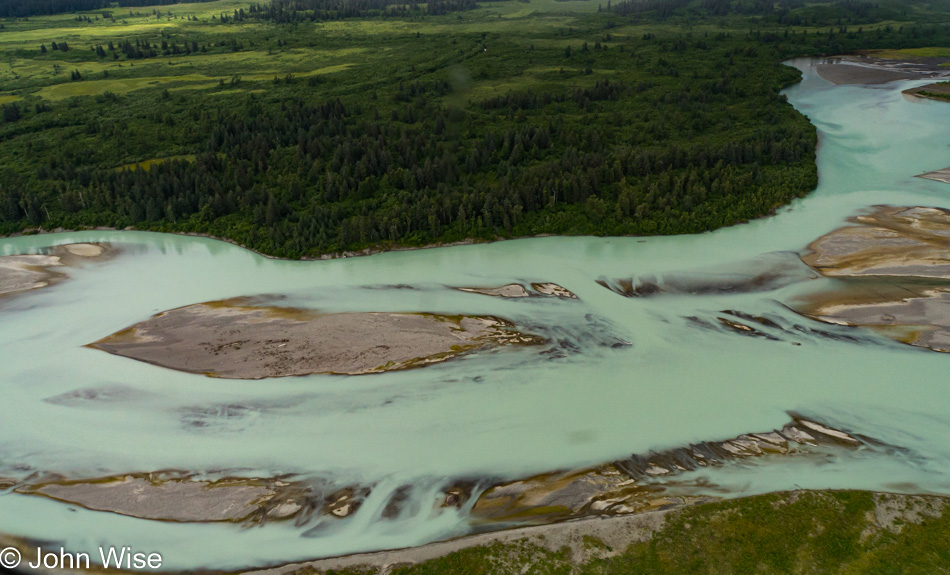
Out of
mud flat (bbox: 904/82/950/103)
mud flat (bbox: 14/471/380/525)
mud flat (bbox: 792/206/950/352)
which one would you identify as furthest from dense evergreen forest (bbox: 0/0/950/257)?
mud flat (bbox: 14/471/380/525)

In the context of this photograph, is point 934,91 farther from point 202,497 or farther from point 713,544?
point 202,497

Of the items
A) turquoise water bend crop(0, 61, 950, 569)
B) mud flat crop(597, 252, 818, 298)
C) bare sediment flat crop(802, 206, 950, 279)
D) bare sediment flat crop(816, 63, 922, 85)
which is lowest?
turquoise water bend crop(0, 61, 950, 569)

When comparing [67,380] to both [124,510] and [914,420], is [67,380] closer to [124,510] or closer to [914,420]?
[124,510]

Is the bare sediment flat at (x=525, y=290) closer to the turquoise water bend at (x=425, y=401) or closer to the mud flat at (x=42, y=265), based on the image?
the turquoise water bend at (x=425, y=401)

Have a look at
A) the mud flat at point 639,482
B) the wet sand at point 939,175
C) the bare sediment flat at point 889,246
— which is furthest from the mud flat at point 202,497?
the wet sand at point 939,175

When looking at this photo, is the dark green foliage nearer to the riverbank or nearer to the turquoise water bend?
the riverbank

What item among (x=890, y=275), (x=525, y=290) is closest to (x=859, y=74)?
(x=890, y=275)

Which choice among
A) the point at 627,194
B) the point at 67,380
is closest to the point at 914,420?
the point at 627,194
